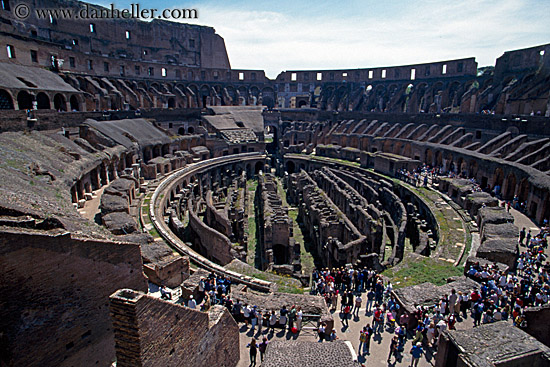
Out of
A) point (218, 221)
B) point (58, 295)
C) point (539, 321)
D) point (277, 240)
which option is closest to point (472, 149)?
point (277, 240)

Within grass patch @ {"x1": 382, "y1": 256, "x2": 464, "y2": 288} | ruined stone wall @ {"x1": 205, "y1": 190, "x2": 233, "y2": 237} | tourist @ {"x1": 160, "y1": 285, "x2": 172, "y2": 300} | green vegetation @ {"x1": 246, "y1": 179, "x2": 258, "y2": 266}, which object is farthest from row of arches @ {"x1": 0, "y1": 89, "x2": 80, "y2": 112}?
grass patch @ {"x1": 382, "y1": 256, "x2": 464, "y2": 288}

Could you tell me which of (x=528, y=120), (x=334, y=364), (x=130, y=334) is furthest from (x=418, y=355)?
(x=528, y=120)

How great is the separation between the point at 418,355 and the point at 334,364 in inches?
132

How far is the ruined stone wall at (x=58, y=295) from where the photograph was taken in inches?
345

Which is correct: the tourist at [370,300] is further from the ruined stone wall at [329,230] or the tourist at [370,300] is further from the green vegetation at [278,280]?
the ruined stone wall at [329,230]

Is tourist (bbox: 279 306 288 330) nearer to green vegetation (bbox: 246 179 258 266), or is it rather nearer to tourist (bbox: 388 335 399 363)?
tourist (bbox: 388 335 399 363)

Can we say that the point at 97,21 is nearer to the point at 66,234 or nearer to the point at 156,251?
the point at 156,251

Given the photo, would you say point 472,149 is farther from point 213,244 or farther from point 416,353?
point 416,353

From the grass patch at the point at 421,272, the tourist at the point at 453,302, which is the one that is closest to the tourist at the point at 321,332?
the tourist at the point at 453,302

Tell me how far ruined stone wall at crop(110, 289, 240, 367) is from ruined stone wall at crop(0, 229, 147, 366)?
3.04 metres

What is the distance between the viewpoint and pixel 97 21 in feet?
164

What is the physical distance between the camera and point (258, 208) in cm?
3197

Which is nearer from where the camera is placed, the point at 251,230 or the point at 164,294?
the point at 164,294

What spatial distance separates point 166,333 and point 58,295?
11.9 ft
